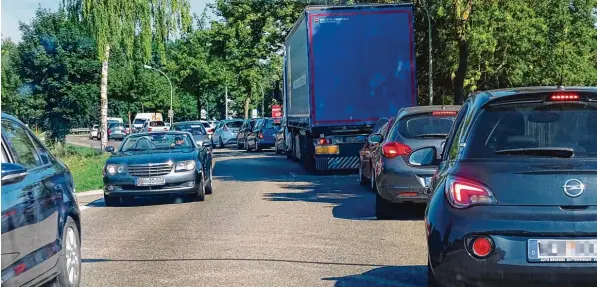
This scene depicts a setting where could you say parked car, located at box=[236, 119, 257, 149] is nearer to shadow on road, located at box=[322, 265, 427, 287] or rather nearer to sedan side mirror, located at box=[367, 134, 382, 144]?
sedan side mirror, located at box=[367, 134, 382, 144]

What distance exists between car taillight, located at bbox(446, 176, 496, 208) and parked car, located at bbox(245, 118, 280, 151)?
112 ft

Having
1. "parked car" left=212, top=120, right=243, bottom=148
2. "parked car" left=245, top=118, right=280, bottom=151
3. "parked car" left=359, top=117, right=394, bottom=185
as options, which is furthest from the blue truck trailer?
"parked car" left=212, top=120, right=243, bottom=148

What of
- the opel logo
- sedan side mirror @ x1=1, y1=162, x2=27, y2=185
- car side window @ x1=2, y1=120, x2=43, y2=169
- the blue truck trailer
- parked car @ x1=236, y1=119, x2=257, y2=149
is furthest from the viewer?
parked car @ x1=236, y1=119, x2=257, y2=149

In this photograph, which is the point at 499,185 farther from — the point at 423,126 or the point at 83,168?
the point at 83,168

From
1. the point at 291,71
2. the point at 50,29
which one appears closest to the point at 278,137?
the point at 291,71

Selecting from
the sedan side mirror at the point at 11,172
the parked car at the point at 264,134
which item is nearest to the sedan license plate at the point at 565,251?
the sedan side mirror at the point at 11,172

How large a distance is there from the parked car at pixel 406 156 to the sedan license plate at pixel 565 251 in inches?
239

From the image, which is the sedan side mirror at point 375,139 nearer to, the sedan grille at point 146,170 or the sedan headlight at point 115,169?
the sedan grille at point 146,170

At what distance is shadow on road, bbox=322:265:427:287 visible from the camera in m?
7.61

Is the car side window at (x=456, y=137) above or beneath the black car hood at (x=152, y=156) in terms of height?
above

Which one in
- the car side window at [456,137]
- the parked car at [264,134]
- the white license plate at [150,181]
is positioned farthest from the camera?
the parked car at [264,134]

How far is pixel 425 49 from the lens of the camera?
36.2 m

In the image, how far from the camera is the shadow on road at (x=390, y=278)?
25.0ft

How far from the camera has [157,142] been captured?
16.9 metres
